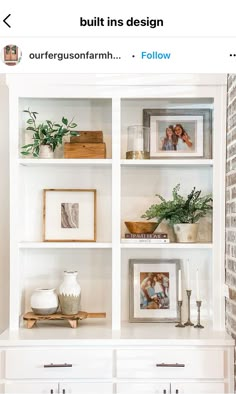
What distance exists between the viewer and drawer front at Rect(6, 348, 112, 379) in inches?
105

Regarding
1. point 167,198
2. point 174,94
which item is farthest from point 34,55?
point 167,198

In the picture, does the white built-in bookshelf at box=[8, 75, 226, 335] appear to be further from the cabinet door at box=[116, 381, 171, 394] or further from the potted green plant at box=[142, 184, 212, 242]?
the cabinet door at box=[116, 381, 171, 394]

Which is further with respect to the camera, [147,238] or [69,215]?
[69,215]

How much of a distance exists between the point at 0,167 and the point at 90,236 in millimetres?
587

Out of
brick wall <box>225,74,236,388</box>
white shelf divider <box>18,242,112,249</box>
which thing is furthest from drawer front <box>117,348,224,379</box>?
white shelf divider <box>18,242,112,249</box>

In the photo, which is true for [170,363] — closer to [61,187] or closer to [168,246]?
[168,246]

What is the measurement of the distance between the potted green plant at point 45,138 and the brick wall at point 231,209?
74 cm

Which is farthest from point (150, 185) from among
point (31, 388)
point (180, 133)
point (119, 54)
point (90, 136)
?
point (119, 54)

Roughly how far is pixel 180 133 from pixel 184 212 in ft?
1.28

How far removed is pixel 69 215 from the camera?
3.04 meters

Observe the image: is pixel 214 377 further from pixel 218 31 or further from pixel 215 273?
pixel 218 31

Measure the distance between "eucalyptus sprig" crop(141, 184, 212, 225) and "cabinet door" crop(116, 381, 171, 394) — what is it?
777mm

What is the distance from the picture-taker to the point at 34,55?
1759mm

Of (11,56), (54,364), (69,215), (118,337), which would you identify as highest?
(11,56)
